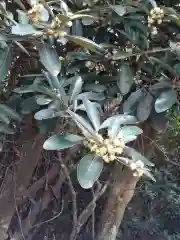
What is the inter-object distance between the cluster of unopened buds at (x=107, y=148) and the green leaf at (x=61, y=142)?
42mm

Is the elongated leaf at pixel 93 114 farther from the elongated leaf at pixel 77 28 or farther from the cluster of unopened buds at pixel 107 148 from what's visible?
the elongated leaf at pixel 77 28

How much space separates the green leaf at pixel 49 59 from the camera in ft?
3.11

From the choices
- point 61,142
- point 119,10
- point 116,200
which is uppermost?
point 119,10

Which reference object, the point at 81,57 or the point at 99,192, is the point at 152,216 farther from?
the point at 81,57

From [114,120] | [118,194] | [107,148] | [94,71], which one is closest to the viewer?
[107,148]

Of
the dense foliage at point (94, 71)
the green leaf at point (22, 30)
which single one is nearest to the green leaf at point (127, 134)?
the dense foliage at point (94, 71)

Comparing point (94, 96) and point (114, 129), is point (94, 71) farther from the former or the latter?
point (114, 129)

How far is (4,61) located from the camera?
1.00 meters

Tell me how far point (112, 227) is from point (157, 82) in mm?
768

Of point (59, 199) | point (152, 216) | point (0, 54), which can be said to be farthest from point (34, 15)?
point (152, 216)

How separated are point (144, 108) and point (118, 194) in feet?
2.15

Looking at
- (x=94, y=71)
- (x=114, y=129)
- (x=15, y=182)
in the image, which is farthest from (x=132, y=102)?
(x=15, y=182)

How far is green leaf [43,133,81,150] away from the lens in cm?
87

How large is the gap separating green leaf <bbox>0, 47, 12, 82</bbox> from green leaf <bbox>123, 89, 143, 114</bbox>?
0.31 m
